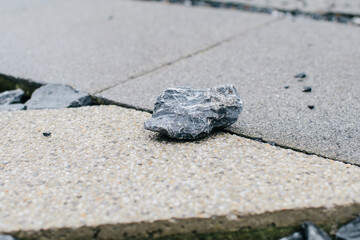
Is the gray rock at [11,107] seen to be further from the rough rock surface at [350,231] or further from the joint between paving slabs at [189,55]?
the rough rock surface at [350,231]

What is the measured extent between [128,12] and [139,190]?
244 centimetres

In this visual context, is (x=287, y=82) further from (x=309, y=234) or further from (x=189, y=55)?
(x=309, y=234)

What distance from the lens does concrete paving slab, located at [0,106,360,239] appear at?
113 centimetres

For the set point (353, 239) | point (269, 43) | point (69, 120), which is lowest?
point (353, 239)

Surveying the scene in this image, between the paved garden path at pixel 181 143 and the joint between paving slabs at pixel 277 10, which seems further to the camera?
the joint between paving slabs at pixel 277 10

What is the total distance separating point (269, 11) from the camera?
10.9ft

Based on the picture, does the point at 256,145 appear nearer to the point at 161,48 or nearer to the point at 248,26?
the point at 161,48

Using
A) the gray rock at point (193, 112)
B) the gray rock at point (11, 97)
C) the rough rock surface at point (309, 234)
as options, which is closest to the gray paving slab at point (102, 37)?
the gray rock at point (11, 97)

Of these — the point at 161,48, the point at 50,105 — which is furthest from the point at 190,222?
the point at 161,48

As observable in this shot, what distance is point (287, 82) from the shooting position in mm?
2016

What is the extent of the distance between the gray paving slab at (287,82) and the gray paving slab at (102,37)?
0.57ft

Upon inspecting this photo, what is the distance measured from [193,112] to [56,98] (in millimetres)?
789

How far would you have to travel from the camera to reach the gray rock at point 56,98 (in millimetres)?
1879

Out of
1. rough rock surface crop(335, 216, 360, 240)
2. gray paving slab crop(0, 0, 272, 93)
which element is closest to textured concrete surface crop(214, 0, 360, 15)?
gray paving slab crop(0, 0, 272, 93)
